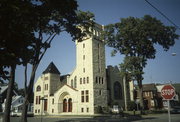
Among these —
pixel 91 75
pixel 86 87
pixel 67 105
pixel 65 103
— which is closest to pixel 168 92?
pixel 91 75

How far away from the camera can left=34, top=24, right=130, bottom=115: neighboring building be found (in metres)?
42.3

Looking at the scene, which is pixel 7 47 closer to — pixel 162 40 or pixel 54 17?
pixel 54 17

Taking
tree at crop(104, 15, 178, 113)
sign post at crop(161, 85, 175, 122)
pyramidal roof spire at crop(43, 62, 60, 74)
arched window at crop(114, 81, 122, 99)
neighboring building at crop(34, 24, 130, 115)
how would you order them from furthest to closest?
pyramidal roof spire at crop(43, 62, 60, 74) → arched window at crop(114, 81, 122, 99) → neighboring building at crop(34, 24, 130, 115) → tree at crop(104, 15, 178, 113) → sign post at crop(161, 85, 175, 122)

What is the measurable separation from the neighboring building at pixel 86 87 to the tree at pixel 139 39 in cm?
822

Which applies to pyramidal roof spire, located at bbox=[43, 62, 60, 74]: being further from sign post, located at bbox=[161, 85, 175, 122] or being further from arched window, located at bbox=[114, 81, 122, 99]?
sign post, located at bbox=[161, 85, 175, 122]

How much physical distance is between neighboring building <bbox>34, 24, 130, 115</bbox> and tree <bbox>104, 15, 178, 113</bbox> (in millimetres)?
8217

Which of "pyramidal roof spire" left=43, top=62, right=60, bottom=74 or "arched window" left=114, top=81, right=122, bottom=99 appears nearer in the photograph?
"arched window" left=114, top=81, right=122, bottom=99

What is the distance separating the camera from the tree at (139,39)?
34.9 metres

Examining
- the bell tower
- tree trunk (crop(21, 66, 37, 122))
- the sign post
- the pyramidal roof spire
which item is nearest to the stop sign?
the sign post

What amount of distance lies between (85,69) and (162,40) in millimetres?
18910

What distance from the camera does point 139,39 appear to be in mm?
A: 35594

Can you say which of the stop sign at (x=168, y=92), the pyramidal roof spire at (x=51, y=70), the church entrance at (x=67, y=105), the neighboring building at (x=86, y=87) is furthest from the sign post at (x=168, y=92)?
the pyramidal roof spire at (x=51, y=70)

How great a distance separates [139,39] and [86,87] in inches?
665

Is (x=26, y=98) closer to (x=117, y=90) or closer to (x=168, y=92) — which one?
(x=168, y=92)
